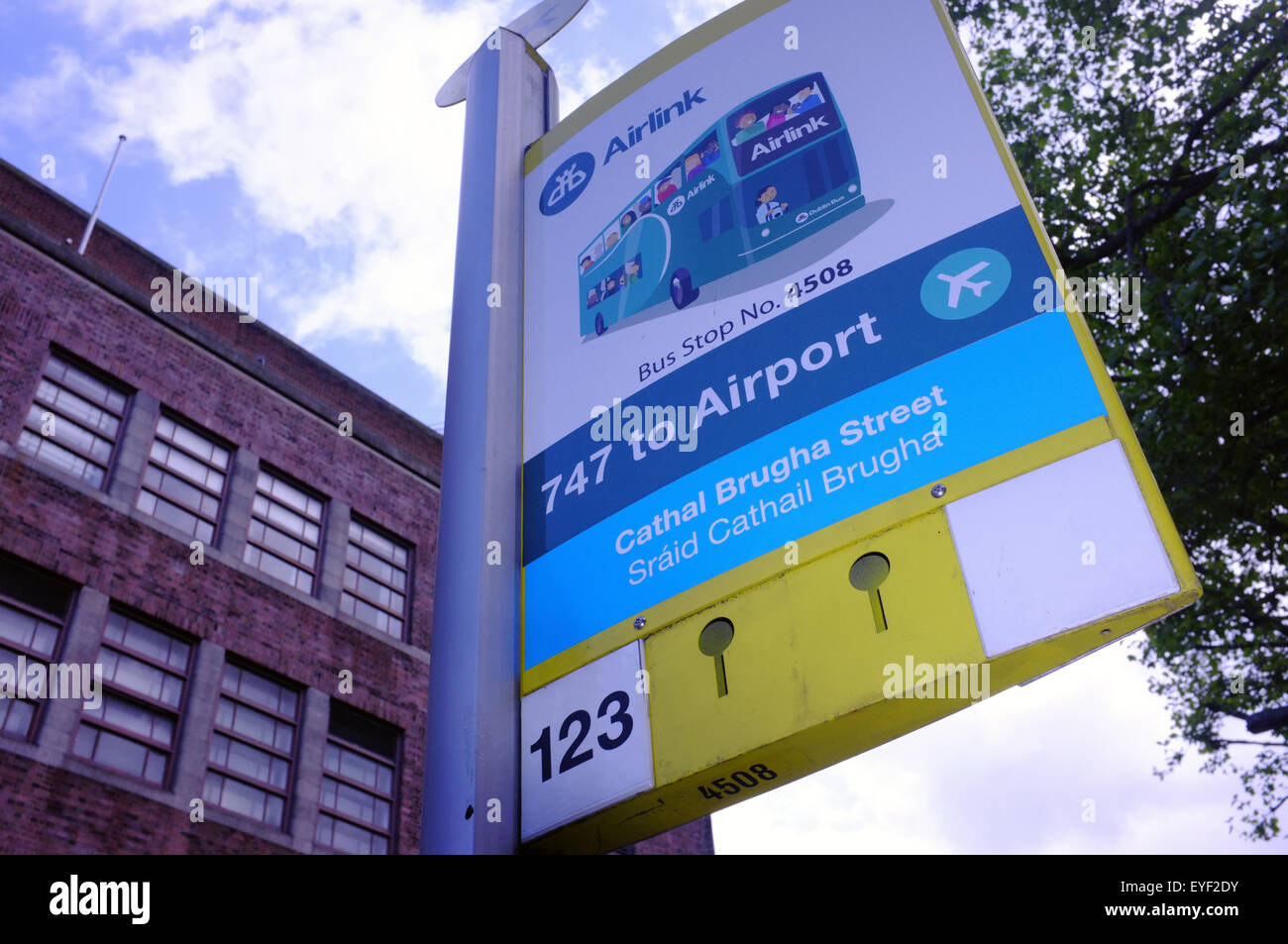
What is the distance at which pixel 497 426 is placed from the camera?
17.4 ft

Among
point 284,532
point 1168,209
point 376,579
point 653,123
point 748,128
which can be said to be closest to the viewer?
point 748,128

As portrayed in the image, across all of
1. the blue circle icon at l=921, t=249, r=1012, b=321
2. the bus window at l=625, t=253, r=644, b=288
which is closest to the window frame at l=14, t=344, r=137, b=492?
the bus window at l=625, t=253, r=644, b=288

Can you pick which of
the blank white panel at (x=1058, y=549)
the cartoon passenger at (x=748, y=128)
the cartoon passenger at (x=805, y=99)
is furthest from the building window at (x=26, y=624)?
the blank white panel at (x=1058, y=549)

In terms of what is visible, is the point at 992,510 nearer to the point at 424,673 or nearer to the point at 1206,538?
the point at 1206,538

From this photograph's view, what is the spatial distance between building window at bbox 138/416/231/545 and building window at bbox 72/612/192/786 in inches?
67.7

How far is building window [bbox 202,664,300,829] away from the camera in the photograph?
47.2 feet

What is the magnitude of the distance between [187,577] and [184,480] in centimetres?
163

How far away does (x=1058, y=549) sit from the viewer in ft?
12.0

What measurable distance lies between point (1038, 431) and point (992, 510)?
33 centimetres

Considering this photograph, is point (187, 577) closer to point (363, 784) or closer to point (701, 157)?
point (363, 784)

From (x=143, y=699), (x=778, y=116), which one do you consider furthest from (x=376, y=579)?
(x=778, y=116)

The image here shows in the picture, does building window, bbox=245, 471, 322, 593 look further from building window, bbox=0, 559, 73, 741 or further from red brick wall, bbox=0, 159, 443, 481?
building window, bbox=0, 559, 73, 741
